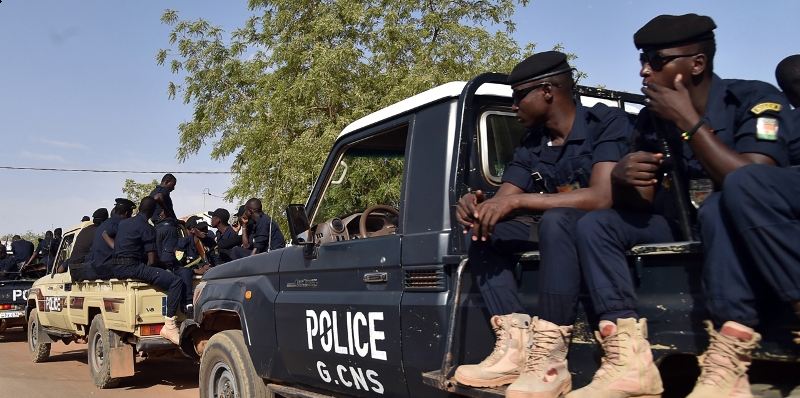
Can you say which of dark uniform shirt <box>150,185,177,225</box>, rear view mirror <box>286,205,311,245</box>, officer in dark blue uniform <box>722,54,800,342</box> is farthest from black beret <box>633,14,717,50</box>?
dark uniform shirt <box>150,185,177,225</box>

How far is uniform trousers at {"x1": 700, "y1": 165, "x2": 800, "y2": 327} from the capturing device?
1968mm

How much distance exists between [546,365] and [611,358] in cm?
27

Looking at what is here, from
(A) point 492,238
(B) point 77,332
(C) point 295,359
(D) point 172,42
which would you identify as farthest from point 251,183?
(A) point 492,238

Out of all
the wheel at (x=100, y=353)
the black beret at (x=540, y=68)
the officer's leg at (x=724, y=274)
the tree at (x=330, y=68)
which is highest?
the tree at (x=330, y=68)

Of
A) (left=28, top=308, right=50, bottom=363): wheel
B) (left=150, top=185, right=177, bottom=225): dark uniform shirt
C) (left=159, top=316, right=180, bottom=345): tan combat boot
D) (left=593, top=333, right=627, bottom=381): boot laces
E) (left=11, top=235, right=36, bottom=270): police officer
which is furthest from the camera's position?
(left=11, top=235, right=36, bottom=270): police officer

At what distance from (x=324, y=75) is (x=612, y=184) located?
36.3ft

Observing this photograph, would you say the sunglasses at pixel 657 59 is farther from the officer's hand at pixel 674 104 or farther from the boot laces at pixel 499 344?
the boot laces at pixel 499 344

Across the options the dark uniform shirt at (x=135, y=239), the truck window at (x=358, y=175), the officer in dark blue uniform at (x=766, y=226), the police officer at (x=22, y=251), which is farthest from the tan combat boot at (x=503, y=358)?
the police officer at (x=22, y=251)

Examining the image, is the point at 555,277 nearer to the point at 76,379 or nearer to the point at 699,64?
the point at 699,64

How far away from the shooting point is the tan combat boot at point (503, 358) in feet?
9.03

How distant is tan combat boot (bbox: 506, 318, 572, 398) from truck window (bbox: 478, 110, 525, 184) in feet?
3.62

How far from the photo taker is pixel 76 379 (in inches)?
349

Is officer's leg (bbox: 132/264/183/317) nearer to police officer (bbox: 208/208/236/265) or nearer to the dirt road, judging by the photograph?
the dirt road

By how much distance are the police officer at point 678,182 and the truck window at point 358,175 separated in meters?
1.66
